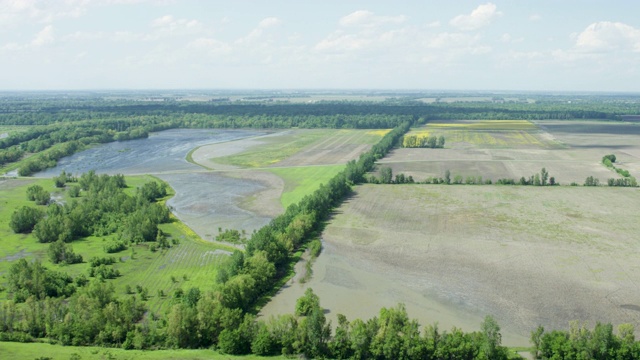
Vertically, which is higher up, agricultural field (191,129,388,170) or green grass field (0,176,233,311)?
agricultural field (191,129,388,170)

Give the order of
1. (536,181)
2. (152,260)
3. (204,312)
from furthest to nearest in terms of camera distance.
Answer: (536,181), (152,260), (204,312)

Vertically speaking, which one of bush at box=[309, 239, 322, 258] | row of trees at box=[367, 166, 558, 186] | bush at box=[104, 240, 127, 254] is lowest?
bush at box=[104, 240, 127, 254]

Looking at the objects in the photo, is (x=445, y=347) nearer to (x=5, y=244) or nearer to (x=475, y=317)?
(x=475, y=317)

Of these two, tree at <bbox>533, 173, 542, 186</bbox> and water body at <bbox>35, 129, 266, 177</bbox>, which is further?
water body at <bbox>35, 129, 266, 177</bbox>

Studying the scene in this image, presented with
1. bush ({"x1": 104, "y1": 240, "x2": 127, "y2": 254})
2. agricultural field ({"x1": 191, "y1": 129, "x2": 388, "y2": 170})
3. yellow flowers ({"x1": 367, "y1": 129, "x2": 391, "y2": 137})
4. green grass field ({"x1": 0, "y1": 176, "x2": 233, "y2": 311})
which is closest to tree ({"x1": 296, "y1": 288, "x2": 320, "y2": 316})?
green grass field ({"x1": 0, "y1": 176, "x2": 233, "y2": 311})

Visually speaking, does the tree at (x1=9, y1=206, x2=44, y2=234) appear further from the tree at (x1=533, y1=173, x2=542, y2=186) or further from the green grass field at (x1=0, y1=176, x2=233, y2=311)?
the tree at (x1=533, y1=173, x2=542, y2=186)

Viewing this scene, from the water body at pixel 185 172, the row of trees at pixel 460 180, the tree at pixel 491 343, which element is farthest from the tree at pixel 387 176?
the tree at pixel 491 343

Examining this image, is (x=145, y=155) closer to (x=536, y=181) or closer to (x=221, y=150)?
(x=221, y=150)

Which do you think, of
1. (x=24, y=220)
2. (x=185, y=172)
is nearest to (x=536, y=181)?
(x=185, y=172)
